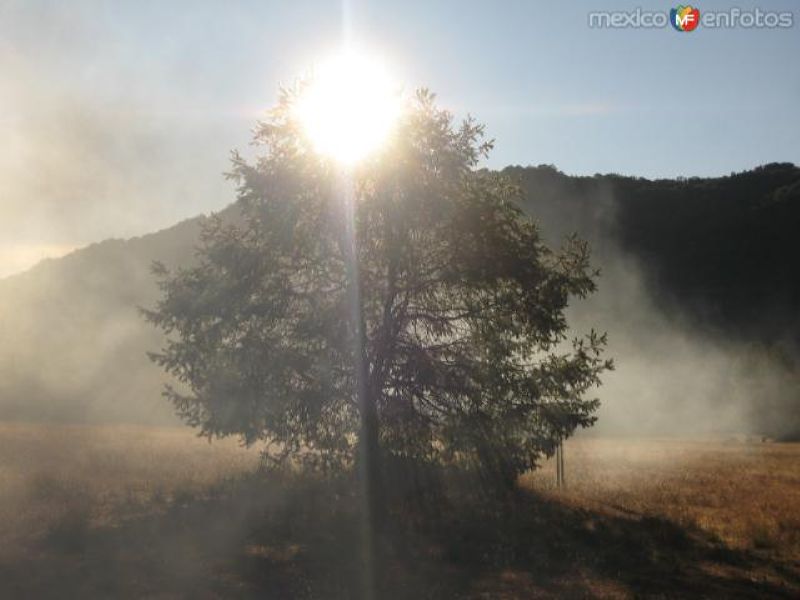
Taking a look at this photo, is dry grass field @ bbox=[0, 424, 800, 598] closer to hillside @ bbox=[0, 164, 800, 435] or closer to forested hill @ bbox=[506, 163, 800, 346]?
hillside @ bbox=[0, 164, 800, 435]

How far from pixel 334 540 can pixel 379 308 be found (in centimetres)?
548

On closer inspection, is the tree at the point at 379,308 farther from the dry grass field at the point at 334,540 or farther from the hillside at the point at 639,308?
the hillside at the point at 639,308

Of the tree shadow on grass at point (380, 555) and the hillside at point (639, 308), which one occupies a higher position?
the hillside at point (639, 308)

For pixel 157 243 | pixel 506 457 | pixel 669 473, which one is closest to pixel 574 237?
pixel 506 457

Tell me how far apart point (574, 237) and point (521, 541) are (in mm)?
7387

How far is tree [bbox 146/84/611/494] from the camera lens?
1684cm

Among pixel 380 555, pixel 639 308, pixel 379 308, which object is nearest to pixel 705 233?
pixel 639 308

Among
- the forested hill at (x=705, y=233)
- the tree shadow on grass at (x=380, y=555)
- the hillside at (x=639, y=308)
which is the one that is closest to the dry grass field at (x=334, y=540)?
the tree shadow on grass at (x=380, y=555)

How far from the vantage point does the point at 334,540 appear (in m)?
15.3

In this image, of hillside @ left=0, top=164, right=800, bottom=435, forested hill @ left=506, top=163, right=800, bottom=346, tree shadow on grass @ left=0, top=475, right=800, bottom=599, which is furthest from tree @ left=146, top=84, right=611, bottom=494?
forested hill @ left=506, top=163, right=800, bottom=346

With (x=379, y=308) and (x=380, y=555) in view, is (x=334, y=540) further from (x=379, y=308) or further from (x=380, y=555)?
(x=379, y=308)

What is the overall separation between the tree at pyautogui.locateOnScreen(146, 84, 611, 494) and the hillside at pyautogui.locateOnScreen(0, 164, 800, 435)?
185 feet

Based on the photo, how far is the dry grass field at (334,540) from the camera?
12812 mm

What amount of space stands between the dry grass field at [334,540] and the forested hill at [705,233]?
7981 cm
